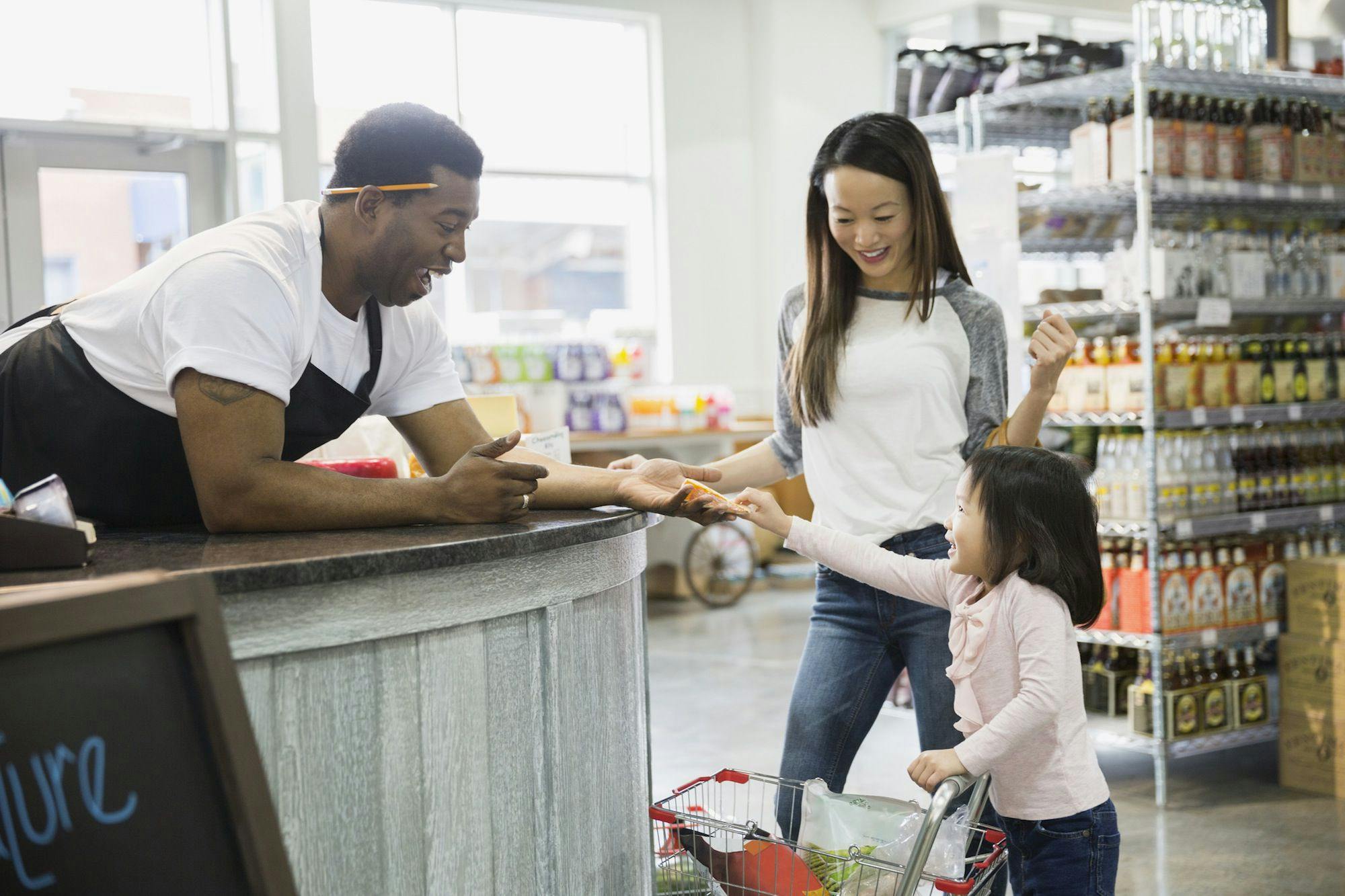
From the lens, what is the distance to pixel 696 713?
18.3 ft

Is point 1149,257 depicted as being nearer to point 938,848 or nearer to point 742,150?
point 938,848

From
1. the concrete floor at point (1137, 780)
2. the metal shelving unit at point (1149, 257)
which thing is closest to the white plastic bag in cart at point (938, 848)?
the concrete floor at point (1137, 780)

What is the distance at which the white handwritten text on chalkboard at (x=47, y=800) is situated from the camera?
1110mm

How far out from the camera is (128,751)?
1173 mm

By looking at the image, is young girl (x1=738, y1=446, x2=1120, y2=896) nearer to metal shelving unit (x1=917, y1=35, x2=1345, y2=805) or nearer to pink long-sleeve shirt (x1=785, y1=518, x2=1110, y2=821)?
pink long-sleeve shirt (x1=785, y1=518, x2=1110, y2=821)

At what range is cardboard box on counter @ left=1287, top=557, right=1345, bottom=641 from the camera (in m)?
4.28

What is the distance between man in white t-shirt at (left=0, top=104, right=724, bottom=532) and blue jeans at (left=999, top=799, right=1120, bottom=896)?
71 cm

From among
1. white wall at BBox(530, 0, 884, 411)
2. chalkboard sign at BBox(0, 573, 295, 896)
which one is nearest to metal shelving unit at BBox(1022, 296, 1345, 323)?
chalkboard sign at BBox(0, 573, 295, 896)

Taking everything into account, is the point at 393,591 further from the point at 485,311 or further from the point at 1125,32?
the point at 1125,32

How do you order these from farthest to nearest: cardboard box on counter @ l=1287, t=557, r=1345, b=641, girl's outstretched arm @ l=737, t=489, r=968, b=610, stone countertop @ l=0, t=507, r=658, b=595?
cardboard box on counter @ l=1287, t=557, r=1345, b=641 < girl's outstretched arm @ l=737, t=489, r=968, b=610 < stone countertop @ l=0, t=507, r=658, b=595

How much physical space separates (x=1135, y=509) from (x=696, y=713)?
2076 millimetres

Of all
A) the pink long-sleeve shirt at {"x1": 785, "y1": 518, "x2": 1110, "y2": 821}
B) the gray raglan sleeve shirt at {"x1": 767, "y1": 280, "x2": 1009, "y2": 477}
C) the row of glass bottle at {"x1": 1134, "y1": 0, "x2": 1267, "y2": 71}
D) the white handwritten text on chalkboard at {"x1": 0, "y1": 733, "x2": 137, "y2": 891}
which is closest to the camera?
the white handwritten text on chalkboard at {"x1": 0, "y1": 733, "x2": 137, "y2": 891}

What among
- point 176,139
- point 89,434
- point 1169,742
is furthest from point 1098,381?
point 176,139

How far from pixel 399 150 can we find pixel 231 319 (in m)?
0.39
